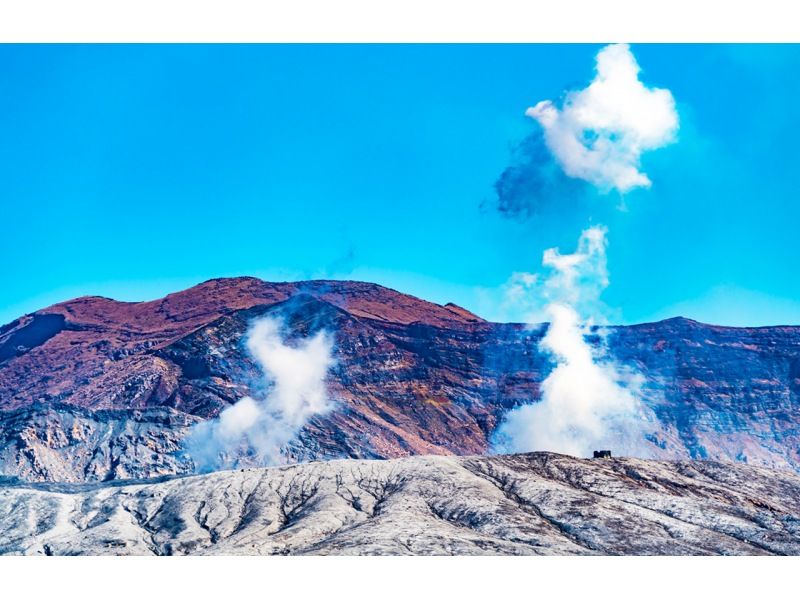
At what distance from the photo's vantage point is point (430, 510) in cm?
15138

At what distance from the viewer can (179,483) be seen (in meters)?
173

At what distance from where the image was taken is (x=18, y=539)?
152000 millimetres

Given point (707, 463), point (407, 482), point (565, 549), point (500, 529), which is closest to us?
point (565, 549)

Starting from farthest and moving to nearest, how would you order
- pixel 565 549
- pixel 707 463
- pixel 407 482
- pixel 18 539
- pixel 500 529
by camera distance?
pixel 707 463 → pixel 407 482 → pixel 18 539 → pixel 500 529 → pixel 565 549

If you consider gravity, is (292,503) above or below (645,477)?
below

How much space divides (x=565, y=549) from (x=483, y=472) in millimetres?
44438

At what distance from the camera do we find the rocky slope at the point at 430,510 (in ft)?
437

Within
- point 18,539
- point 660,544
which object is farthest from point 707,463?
point 18,539

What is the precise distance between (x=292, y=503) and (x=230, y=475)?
1706 centimetres

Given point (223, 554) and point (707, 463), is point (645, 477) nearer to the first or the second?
point (707, 463)

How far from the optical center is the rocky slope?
133250 mm

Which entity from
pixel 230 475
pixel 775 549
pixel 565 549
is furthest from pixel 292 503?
pixel 775 549

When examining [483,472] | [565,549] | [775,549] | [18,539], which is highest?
[483,472]

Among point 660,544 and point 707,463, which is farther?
point 707,463
